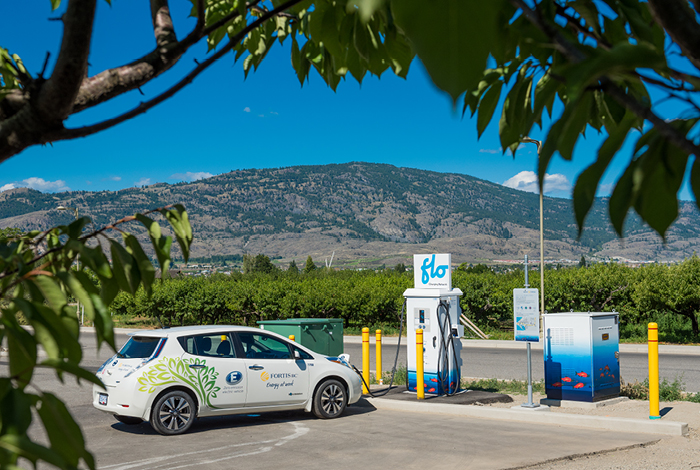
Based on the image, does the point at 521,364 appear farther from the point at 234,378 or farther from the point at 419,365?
the point at 234,378

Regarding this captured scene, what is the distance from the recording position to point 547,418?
31.2ft

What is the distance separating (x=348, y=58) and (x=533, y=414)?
895 cm

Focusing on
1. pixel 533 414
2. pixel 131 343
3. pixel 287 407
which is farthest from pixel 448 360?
pixel 131 343

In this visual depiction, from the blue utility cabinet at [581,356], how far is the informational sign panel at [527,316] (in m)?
0.29

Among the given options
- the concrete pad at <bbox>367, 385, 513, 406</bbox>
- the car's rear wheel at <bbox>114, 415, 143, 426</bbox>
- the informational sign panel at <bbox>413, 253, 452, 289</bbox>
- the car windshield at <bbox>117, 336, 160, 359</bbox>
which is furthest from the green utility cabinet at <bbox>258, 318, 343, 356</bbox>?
the car's rear wheel at <bbox>114, 415, 143, 426</bbox>

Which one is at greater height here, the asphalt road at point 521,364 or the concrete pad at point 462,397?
the concrete pad at point 462,397

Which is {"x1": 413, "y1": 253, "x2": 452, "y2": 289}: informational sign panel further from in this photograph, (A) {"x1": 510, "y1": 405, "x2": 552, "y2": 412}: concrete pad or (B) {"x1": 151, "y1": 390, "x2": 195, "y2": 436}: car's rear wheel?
(B) {"x1": 151, "y1": 390, "x2": 195, "y2": 436}: car's rear wheel

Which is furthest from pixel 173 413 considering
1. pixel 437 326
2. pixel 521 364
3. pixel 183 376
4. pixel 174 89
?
pixel 521 364

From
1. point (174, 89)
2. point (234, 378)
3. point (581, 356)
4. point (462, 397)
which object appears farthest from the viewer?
point (462, 397)

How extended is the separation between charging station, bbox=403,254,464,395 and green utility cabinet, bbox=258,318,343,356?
202cm

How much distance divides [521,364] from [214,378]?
11.9 metres

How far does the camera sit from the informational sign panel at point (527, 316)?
10.5 m

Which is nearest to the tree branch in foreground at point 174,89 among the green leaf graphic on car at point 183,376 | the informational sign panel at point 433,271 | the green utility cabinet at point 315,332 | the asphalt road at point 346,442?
the asphalt road at point 346,442

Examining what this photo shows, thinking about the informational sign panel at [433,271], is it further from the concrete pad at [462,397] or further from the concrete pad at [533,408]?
the concrete pad at [533,408]
